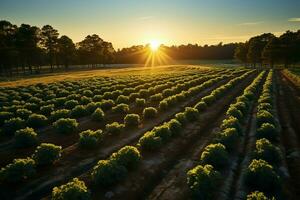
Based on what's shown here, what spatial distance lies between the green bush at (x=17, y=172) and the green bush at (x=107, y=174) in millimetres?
2972

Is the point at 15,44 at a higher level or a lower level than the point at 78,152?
higher

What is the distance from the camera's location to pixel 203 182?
10.9 metres

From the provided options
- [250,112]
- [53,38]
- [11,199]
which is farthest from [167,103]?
[53,38]

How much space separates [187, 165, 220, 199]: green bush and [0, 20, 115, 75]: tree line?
245 ft

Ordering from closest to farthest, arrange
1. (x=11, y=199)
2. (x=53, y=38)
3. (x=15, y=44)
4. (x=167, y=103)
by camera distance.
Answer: (x=11, y=199) → (x=167, y=103) → (x=15, y=44) → (x=53, y=38)

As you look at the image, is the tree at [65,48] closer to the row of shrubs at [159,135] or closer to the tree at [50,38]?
the tree at [50,38]

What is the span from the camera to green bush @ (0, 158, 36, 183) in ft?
38.7

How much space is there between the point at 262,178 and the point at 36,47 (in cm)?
8845

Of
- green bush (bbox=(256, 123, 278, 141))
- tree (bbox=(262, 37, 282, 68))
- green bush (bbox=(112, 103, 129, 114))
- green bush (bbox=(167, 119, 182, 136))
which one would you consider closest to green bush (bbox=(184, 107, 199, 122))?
green bush (bbox=(167, 119, 182, 136))

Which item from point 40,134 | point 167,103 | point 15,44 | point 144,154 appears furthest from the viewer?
point 15,44

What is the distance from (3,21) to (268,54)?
291 ft

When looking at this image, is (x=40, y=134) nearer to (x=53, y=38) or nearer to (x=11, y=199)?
(x=11, y=199)

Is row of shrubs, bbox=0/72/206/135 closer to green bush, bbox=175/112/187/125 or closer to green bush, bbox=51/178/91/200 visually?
green bush, bbox=175/112/187/125

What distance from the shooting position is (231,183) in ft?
39.3
